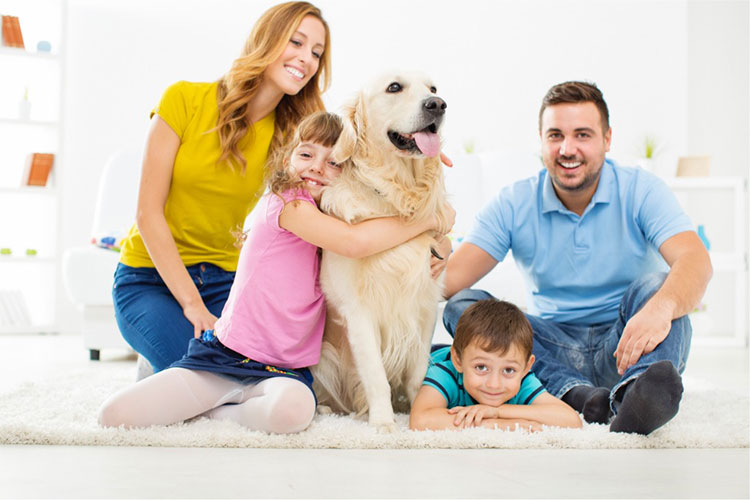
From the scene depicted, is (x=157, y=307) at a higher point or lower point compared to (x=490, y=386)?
higher

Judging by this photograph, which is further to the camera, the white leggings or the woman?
the woman

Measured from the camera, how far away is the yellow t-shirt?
2172mm

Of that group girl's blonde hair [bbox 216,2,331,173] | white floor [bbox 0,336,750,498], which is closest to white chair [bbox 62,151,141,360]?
girl's blonde hair [bbox 216,2,331,173]

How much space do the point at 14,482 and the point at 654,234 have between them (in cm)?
172

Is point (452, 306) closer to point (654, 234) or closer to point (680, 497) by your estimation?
point (654, 234)

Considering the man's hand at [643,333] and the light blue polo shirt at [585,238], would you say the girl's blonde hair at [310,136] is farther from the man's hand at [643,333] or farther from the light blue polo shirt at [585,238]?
the man's hand at [643,333]

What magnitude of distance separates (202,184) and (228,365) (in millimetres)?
709

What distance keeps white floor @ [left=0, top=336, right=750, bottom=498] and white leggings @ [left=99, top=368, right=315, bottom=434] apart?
126mm

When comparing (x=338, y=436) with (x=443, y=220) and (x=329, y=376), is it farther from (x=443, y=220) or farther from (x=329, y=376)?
(x=443, y=220)

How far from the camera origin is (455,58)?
18.6ft

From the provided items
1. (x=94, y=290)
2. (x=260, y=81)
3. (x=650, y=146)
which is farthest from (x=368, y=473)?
(x=650, y=146)

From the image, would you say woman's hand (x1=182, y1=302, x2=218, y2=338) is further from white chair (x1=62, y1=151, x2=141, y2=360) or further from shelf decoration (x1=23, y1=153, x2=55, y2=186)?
shelf decoration (x1=23, y1=153, x2=55, y2=186)

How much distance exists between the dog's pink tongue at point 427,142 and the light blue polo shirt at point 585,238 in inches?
22.5

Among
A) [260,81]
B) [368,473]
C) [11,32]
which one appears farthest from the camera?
[11,32]
